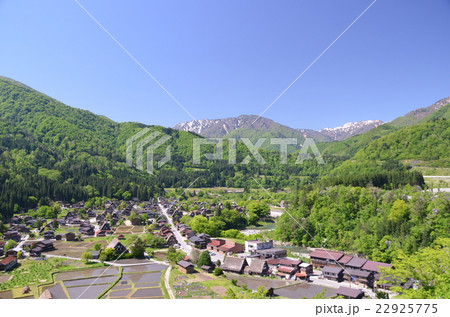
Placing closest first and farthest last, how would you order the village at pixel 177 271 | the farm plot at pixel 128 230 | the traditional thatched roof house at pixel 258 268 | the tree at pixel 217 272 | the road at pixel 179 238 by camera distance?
the village at pixel 177 271
the tree at pixel 217 272
the traditional thatched roof house at pixel 258 268
the road at pixel 179 238
the farm plot at pixel 128 230

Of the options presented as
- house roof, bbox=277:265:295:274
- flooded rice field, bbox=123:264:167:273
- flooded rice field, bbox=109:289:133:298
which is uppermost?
flooded rice field, bbox=109:289:133:298

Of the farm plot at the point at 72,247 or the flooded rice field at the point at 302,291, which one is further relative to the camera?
the farm plot at the point at 72,247

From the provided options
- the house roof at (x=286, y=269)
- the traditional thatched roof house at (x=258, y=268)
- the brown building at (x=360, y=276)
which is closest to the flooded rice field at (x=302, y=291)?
the house roof at (x=286, y=269)

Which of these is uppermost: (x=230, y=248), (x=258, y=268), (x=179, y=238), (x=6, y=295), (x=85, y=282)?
(x=6, y=295)

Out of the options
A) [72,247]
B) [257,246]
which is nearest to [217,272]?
[257,246]

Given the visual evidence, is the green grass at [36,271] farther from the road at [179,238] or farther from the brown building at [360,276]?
the brown building at [360,276]

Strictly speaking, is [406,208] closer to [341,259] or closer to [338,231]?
[338,231]

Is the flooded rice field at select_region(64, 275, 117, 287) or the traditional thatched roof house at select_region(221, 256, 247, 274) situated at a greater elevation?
the flooded rice field at select_region(64, 275, 117, 287)

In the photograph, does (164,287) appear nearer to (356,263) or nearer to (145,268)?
(145,268)

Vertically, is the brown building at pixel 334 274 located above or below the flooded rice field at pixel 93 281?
below

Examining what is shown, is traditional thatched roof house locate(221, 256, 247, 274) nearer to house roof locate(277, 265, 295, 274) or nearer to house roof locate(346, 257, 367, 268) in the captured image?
house roof locate(277, 265, 295, 274)

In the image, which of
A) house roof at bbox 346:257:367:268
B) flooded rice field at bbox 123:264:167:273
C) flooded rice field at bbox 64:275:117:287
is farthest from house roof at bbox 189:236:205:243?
house roof at bbox 346:257:367:268
